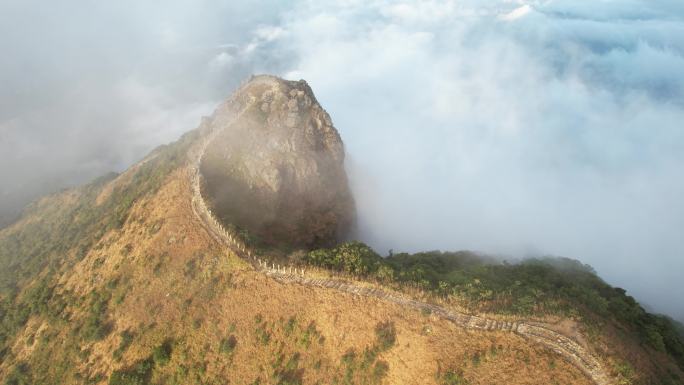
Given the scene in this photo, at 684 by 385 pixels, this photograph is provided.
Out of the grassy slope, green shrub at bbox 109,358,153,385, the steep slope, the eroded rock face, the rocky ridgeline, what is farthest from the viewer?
the eroded rock face

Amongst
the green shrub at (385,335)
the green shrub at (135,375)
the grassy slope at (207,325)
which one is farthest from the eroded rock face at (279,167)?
the green shrub at (385,335)

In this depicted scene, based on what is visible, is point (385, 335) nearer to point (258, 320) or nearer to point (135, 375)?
point (258, 320)

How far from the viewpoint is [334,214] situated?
179ft

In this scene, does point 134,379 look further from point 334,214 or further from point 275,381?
point 334,214

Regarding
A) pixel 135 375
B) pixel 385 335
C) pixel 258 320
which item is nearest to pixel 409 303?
pixel 385 335

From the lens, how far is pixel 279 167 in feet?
168

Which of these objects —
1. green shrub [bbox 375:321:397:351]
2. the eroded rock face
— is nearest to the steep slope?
green shrub [bbox 375:321:397:351]

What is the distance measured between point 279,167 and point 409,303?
27.6m

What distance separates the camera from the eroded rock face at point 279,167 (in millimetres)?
47125

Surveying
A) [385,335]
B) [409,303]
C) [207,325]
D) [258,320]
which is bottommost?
[207,325]

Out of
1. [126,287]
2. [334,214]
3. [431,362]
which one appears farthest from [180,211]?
[431,362]

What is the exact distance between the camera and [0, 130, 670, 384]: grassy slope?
1011 inches

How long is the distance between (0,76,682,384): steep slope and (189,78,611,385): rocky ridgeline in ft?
0.38

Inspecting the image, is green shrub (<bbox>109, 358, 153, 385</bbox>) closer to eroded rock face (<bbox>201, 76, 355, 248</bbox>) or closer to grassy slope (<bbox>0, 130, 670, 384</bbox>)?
grassy slope (<bbox>0, 130, 670, 384</bbox>)
